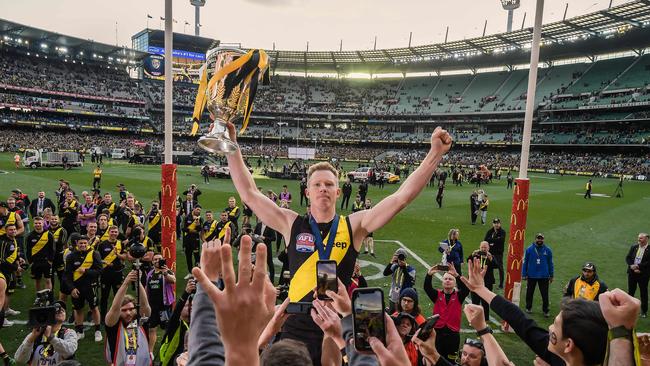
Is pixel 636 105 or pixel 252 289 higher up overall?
pixel 636 105

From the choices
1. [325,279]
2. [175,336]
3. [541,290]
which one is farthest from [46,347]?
[541,290]

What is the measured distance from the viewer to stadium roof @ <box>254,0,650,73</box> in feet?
173

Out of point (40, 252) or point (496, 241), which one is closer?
point (40, 252)

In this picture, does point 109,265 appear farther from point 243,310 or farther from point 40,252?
point 243,310

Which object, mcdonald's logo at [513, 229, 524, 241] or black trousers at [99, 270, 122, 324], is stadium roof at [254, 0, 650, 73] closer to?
mcdonald's logo at [513, 229, 524, 241]

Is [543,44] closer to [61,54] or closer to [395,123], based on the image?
[395,123]

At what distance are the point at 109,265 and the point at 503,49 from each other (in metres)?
75.1

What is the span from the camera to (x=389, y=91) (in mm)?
92438

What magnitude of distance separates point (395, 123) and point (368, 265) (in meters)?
76.3

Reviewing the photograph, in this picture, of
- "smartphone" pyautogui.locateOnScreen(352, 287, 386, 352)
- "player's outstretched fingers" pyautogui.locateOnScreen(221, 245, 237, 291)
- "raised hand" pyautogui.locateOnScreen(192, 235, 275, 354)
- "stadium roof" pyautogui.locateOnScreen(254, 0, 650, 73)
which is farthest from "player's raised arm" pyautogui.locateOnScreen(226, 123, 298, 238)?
"stadium roof" pyautogui.locateOnScreen(254, 0, 650, 73)

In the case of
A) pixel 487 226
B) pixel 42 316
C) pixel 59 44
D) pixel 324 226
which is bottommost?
pixel 487 226

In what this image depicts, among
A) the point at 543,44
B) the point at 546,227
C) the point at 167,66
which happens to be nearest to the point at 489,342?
the point at 167,66

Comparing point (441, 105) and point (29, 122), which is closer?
point (29, 122)

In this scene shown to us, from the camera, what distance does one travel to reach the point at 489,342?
291 cm
